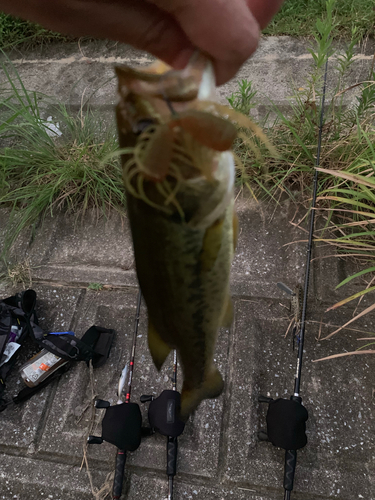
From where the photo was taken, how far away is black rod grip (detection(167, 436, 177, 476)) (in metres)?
1.84

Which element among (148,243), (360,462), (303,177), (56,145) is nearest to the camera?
(148,243)

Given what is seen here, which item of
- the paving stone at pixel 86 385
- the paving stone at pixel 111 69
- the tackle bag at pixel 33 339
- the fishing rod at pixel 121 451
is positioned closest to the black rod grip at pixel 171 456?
Answer: the fishing rod at pixel 121 451

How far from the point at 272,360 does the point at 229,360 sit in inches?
10.9

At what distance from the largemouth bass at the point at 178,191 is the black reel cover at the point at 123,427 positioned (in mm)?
1065

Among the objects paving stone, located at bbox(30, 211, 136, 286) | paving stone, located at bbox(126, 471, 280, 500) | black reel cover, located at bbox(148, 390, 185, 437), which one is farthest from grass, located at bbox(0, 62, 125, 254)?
paving stone, located at bbox(126, 471, 280, 500)

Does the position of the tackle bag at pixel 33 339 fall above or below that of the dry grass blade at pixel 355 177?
below

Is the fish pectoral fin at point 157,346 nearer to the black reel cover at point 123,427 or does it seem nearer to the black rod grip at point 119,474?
the black reel cover at point 123,427

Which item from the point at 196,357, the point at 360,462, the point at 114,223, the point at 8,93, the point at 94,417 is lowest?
the point at 360,462

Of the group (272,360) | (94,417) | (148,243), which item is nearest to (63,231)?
(94,417)

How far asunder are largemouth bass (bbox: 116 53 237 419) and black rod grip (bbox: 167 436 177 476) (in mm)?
1122

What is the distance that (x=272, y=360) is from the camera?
2178 mm

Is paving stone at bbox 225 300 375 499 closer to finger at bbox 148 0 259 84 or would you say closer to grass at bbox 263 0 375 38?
finger at bbox 148 0 259 84

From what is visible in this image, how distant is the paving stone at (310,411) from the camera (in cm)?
186

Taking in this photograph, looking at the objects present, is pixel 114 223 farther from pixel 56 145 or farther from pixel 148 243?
pixel 148 243
